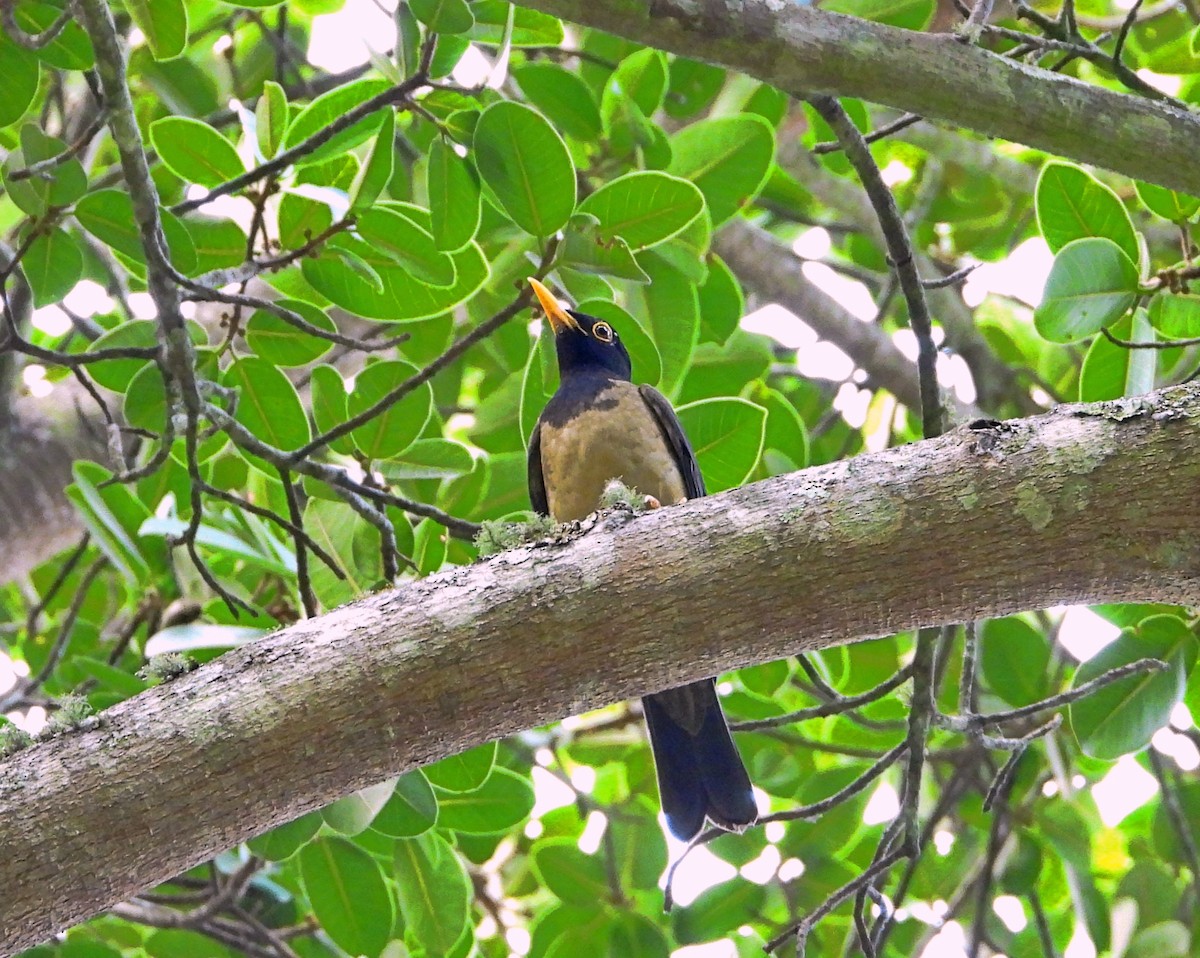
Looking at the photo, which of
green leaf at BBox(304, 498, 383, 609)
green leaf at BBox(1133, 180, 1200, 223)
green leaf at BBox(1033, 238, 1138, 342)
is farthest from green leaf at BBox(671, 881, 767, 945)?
green leaf at BBox(1133, 180, 1200, 223)

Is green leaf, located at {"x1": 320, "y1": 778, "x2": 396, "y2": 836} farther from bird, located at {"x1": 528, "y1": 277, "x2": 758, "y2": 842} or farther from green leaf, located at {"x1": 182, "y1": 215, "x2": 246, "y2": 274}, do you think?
green leaf, located at {"x1": 182, "y1": 215, "x2": 246, "y2": 274}

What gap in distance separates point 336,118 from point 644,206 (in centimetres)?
75

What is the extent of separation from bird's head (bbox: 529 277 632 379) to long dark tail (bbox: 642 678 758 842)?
54.8 inches

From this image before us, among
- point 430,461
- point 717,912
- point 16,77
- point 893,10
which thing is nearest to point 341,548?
point 430,461

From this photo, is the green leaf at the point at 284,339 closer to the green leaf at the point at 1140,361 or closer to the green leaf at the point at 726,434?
the green leaf at the point at 726,434

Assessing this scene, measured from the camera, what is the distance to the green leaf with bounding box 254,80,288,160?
2.91 m

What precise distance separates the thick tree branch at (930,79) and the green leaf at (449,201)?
2.50ft

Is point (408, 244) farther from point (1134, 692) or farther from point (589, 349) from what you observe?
point (1134, 692)

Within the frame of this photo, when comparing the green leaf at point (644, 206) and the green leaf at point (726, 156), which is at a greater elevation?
the green leaf at point (726, 156)

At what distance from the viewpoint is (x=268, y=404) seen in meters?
3.21

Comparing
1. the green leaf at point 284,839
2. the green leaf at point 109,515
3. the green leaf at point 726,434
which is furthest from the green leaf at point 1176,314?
the green leaf at point 109,515

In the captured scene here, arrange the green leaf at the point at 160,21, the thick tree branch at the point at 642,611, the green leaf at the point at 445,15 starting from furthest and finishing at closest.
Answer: the green leaf at the point at 160,21 < the green leaf at the point at 445,15 < the thick tree branch at the point at 642,611

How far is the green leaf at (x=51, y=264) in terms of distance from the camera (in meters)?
3.04

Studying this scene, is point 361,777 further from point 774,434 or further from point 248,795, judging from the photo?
point 774,434
